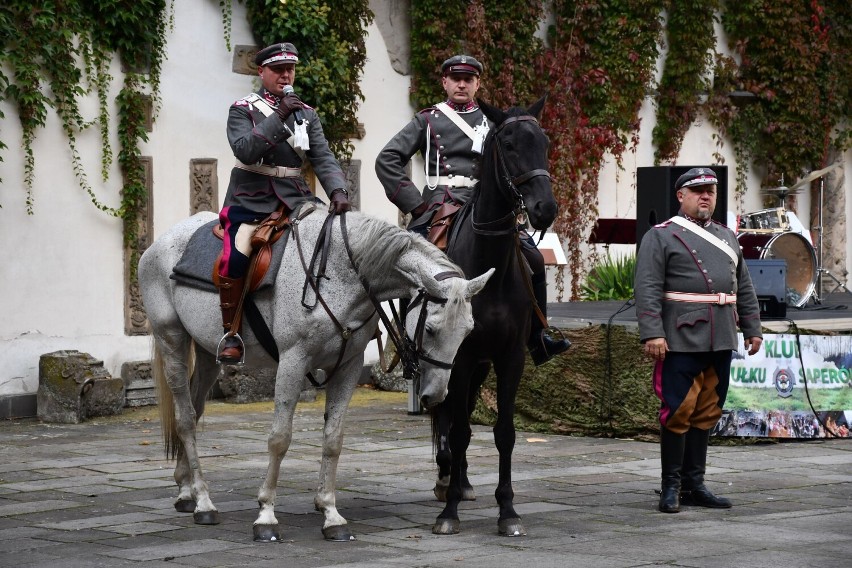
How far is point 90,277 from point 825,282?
36.4 ft

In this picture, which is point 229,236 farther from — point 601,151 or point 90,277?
point 601,151

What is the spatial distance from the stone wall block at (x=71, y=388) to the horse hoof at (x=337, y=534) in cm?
574

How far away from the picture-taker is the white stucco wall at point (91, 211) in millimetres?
12109

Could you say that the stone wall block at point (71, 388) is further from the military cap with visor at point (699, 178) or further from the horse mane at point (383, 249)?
the military cap with visor at point (699, 178)

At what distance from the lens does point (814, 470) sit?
920 cm

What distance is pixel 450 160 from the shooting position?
26.1ft

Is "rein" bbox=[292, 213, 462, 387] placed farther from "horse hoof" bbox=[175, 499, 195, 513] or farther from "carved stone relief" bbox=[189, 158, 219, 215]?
"carved stone relief" bbox=[189, 158, 219, 215]

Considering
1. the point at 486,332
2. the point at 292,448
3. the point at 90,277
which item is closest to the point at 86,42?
the point at 90,277

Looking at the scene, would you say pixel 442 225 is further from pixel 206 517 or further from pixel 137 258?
pixel 137 258

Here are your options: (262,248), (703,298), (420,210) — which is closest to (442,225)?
(420,210)

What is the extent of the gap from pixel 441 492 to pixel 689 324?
1.74 metres

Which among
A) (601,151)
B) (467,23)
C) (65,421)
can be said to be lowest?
(65,421)

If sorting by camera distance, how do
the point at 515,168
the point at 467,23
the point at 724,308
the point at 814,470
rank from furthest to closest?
the point at 467,23 → the point at 814,470 → the point at 724,308 → the point at 515,168

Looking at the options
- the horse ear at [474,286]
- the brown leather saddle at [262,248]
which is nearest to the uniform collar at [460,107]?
the brown leather saddle at [262,248]
